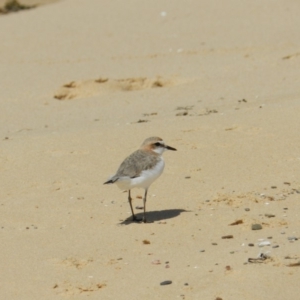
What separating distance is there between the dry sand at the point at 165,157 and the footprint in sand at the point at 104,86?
36 mm

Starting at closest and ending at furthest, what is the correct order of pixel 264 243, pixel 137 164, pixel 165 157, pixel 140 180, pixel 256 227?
pixel 264 243 < pixel 256 227 < pixel 140 180 < pixel 137 164 < pixel 165 157

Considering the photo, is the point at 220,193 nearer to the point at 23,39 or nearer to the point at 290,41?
the point at 290,41

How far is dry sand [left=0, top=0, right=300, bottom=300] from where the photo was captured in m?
6.35

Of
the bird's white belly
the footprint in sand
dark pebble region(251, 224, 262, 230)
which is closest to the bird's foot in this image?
the bird's white belly

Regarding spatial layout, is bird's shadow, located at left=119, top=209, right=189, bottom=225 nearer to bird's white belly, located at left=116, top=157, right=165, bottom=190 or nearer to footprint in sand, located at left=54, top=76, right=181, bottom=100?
bird's white belly, located at left=116, top=157, right=165, bottom=190

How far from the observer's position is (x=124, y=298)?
19.5ft

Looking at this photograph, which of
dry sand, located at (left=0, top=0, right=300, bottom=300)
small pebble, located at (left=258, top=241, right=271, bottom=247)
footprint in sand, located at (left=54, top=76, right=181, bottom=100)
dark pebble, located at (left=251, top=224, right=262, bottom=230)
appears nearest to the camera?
dry sand, located at (left=0, top=0, right=300, bottom=300)

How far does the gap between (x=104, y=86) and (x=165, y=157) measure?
5.17 metres

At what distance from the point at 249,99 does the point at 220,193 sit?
4.31 meters

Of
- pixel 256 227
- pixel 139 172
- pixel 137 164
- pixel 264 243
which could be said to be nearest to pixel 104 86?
pixel 137 164

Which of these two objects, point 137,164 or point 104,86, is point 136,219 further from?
point 104,86

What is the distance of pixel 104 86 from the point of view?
14516 millimetres

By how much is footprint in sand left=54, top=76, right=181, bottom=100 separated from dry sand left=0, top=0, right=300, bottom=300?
0.04 meters

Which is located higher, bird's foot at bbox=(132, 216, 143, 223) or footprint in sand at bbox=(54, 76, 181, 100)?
bird's foot at bbox=(132, 216, 143, 223)
